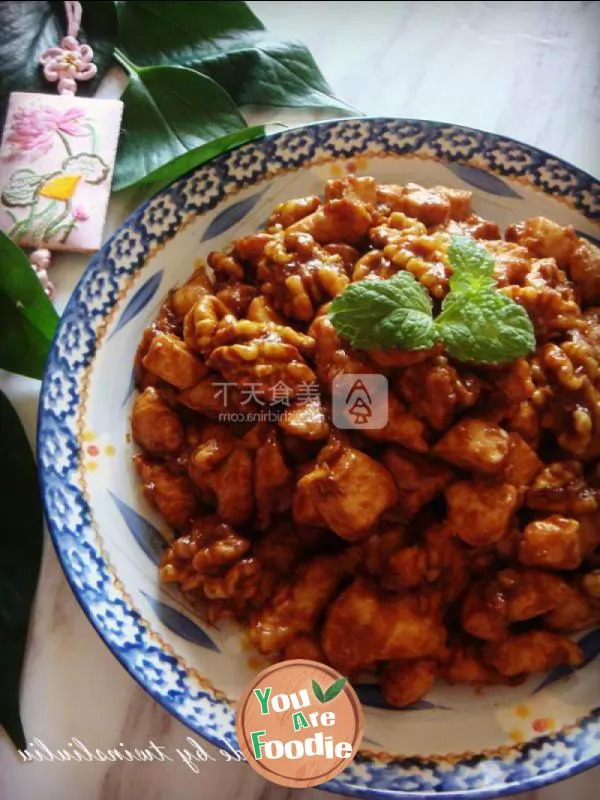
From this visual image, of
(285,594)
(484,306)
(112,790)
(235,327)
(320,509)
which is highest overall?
(484,306)

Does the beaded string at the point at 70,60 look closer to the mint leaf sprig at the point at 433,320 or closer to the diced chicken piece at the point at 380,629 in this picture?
the mint leaf sprig at the point at 433,320

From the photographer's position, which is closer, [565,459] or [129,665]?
[129,665]

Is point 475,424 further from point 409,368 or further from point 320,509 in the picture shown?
point 320,509

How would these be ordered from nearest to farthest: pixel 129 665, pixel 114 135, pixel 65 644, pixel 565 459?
pixel 129 665
pixel 565 459
pixel 65 644
pixel 114 135

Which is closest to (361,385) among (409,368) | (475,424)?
(409,368)

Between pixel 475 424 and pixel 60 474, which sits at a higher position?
pixel 475 424

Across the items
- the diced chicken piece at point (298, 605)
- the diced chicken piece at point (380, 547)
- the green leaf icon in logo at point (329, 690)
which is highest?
the diced chicken piece at point (380, 547)

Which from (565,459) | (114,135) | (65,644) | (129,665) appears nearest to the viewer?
(129,665)

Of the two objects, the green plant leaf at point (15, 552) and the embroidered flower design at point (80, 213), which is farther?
the embroidered flower design at point (80, 213)

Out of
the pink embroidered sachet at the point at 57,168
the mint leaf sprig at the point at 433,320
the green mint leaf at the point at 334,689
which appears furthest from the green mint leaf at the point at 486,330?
the pink embroidered sachet at the point at 57,168
